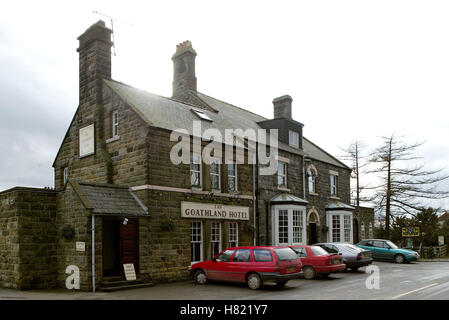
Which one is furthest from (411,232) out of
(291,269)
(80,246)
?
(80,246)

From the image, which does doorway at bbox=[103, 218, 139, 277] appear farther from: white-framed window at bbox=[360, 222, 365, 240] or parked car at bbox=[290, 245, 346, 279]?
white-framed window at bbox=[360, 222, 365, 240]

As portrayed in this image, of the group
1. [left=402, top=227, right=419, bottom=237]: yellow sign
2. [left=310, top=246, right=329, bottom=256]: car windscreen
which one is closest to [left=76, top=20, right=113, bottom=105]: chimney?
[left=310, top=246, right=329, bottom=256]: car windscreen

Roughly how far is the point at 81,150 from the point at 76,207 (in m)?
6.08

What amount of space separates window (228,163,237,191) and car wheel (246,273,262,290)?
6893 millimetres

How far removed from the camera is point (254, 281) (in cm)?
1454

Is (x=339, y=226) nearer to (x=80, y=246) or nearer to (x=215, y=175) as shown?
(x=215, y=175)

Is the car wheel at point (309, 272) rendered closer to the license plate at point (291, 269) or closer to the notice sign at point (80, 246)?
the license plate at point (291, 269)

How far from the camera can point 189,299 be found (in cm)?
1259

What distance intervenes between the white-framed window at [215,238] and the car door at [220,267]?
3.86 metres

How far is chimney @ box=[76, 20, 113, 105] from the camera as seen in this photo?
20000mm

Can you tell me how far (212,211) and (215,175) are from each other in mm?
1913
